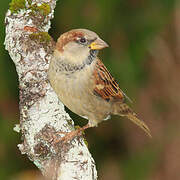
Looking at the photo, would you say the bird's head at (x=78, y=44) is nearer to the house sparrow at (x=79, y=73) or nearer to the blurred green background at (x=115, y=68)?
the house sparrow at (x=79, y=73)

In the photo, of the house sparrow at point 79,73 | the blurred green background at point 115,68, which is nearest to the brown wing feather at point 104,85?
the house sparrow at point 79,73

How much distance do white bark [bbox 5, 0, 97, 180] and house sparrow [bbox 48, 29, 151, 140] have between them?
9 cm

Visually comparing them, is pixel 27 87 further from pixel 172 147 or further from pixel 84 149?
pixel 172 147

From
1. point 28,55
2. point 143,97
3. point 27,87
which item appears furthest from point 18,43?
point 143,97

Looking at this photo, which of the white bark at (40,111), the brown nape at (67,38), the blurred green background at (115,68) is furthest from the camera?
the blurred green background at (115,68)

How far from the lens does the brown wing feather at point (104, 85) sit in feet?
12.3

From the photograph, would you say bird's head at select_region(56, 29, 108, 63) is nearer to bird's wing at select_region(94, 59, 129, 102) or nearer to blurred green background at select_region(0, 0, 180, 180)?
bird's wing at select_region(94, 59, 129, 102)

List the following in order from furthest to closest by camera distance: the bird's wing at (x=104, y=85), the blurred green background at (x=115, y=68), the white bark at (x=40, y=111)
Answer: the blurred green background at (x=115, y=68) → the bird's wing at (x=104, y=85) → the white bark at (x=40, y=111)

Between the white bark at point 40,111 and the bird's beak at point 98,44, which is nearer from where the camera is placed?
the white bark at point 40,111

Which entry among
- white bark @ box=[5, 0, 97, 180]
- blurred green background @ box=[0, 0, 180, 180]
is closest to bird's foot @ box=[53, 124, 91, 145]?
white bark @ box=[5, 0, 97, 180]

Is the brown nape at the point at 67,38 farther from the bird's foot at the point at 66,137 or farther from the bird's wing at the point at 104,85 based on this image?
the bird's foot at the point at 66,137

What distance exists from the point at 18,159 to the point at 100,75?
1.69 metres

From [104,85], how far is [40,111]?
807 mm

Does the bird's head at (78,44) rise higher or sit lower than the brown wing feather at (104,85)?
higher
